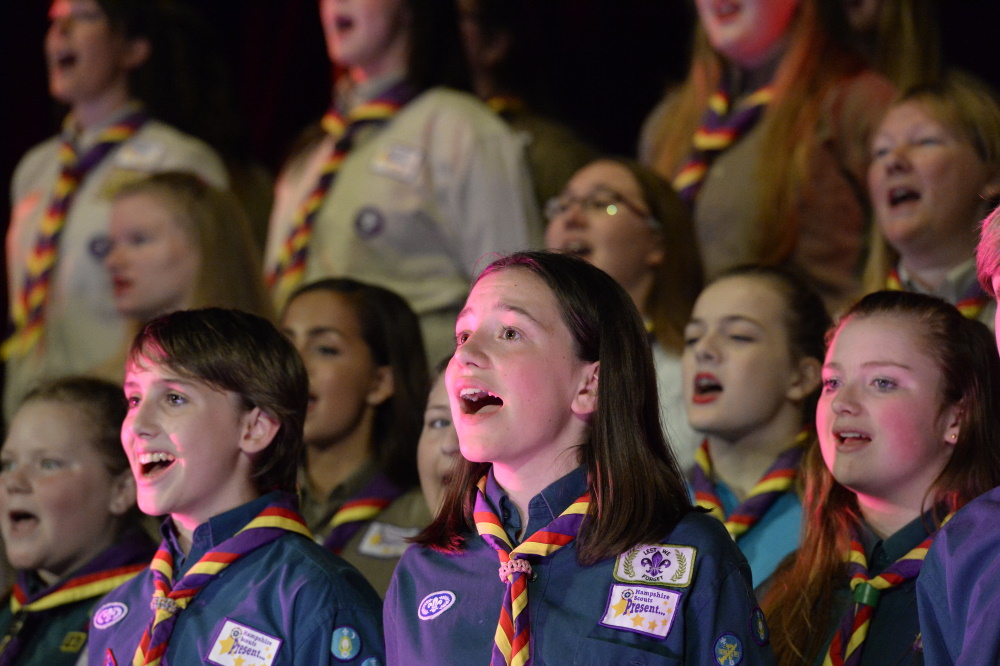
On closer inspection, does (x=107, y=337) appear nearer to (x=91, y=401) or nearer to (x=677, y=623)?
(x=91, y=401)

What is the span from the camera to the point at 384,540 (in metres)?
3.79

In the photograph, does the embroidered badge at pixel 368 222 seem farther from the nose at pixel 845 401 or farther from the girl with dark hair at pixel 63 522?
the nose at pixel 845 401

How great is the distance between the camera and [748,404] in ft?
11.8

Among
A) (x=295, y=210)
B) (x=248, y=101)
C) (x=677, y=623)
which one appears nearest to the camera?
(x=677, y=623)

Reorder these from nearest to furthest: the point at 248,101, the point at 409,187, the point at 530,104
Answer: the point at 409,187, the point at 530,104, the point at 248,101

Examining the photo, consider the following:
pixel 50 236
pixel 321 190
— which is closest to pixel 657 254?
pixel 321 190

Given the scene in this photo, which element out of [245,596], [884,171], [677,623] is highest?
[884,171]

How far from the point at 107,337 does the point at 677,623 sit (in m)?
3.66

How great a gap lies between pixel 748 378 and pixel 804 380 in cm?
16

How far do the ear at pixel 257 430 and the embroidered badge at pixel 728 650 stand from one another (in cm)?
121

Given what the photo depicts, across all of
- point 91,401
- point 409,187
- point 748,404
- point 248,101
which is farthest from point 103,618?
point 248,101

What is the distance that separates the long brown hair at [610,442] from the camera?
8.01ft

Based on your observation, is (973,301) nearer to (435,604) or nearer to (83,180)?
(435,604)

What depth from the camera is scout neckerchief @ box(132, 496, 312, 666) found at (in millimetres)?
2789
